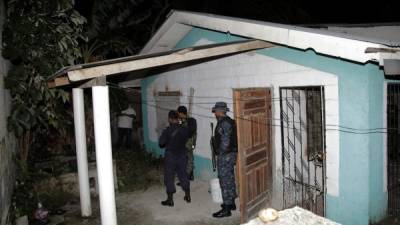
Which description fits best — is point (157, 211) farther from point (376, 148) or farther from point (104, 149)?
point (376, 148)

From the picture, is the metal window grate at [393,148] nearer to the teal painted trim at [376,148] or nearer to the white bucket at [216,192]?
the teal painted trim at [376,148]

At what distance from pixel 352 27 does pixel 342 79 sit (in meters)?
3.61

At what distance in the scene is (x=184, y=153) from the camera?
24.1 ft

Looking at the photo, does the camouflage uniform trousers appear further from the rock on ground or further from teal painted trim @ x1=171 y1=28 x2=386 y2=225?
the rock on ground

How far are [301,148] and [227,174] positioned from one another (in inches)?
→ 66.9

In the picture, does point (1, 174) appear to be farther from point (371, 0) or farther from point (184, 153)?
point (371, 0)

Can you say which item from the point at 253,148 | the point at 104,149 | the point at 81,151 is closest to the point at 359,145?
the point at 253,148

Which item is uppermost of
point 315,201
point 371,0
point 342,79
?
point 371,0

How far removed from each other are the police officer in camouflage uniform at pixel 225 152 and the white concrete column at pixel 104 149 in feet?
6.74

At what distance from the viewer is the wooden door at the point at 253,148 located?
20.0 ft

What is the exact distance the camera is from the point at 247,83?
24.0ft

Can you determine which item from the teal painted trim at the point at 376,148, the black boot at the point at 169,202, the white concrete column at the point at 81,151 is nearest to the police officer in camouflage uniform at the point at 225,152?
the black boot at the point at 169,202

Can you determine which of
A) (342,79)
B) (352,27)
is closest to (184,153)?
(342,79)

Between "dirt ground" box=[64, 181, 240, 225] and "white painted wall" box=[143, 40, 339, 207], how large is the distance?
1312 mm
